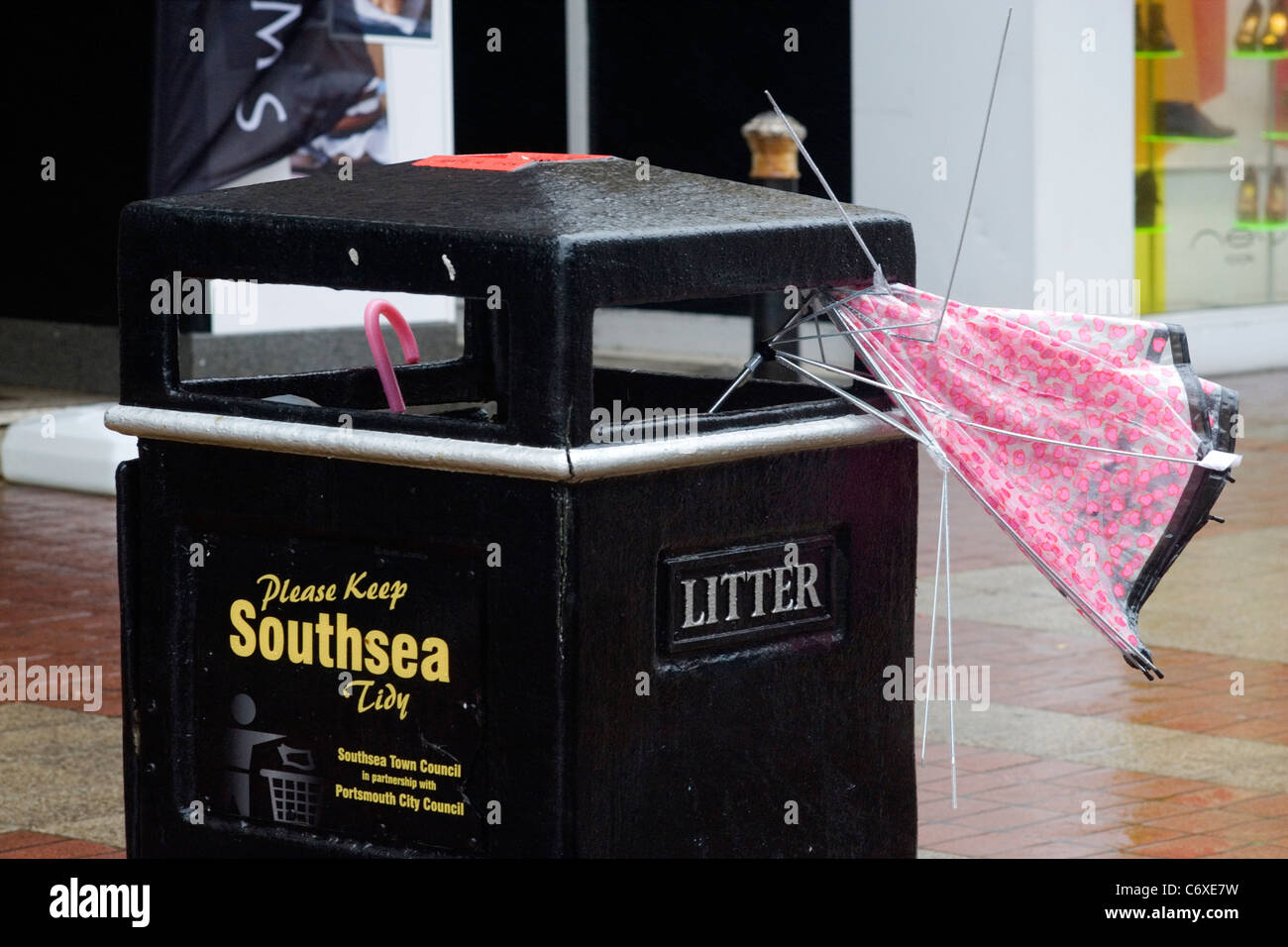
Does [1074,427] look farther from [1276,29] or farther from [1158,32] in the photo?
[1276,29]

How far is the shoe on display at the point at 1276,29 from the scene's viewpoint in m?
13.0

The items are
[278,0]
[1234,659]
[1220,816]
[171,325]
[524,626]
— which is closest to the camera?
[524,626]

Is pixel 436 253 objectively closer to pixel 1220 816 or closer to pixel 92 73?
pixel 1220 816

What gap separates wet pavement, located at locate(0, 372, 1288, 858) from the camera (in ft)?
14.1

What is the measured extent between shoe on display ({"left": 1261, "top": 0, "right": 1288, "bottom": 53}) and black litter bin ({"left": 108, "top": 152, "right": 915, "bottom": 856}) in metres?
11.2

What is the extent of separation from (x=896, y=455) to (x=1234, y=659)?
344 centimetres

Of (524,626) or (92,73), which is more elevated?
(92,73)

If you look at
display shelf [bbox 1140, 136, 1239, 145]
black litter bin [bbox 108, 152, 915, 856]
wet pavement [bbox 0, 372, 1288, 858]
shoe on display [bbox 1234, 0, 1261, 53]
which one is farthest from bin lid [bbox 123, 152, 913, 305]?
shoe on display [bbox 1234, 0, 1261, 53]

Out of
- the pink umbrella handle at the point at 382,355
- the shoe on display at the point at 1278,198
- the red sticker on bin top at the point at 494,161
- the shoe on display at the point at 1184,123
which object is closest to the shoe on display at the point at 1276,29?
the shoe on display at the point at 1184,123

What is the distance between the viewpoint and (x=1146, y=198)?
1254 cm

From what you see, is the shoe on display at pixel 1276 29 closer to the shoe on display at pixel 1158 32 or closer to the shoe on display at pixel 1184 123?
the shoe on display at pixel 1184 123

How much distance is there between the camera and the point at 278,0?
9.12m

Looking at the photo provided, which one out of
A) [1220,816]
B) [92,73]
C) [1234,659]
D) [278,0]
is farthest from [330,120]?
[1220,816]
